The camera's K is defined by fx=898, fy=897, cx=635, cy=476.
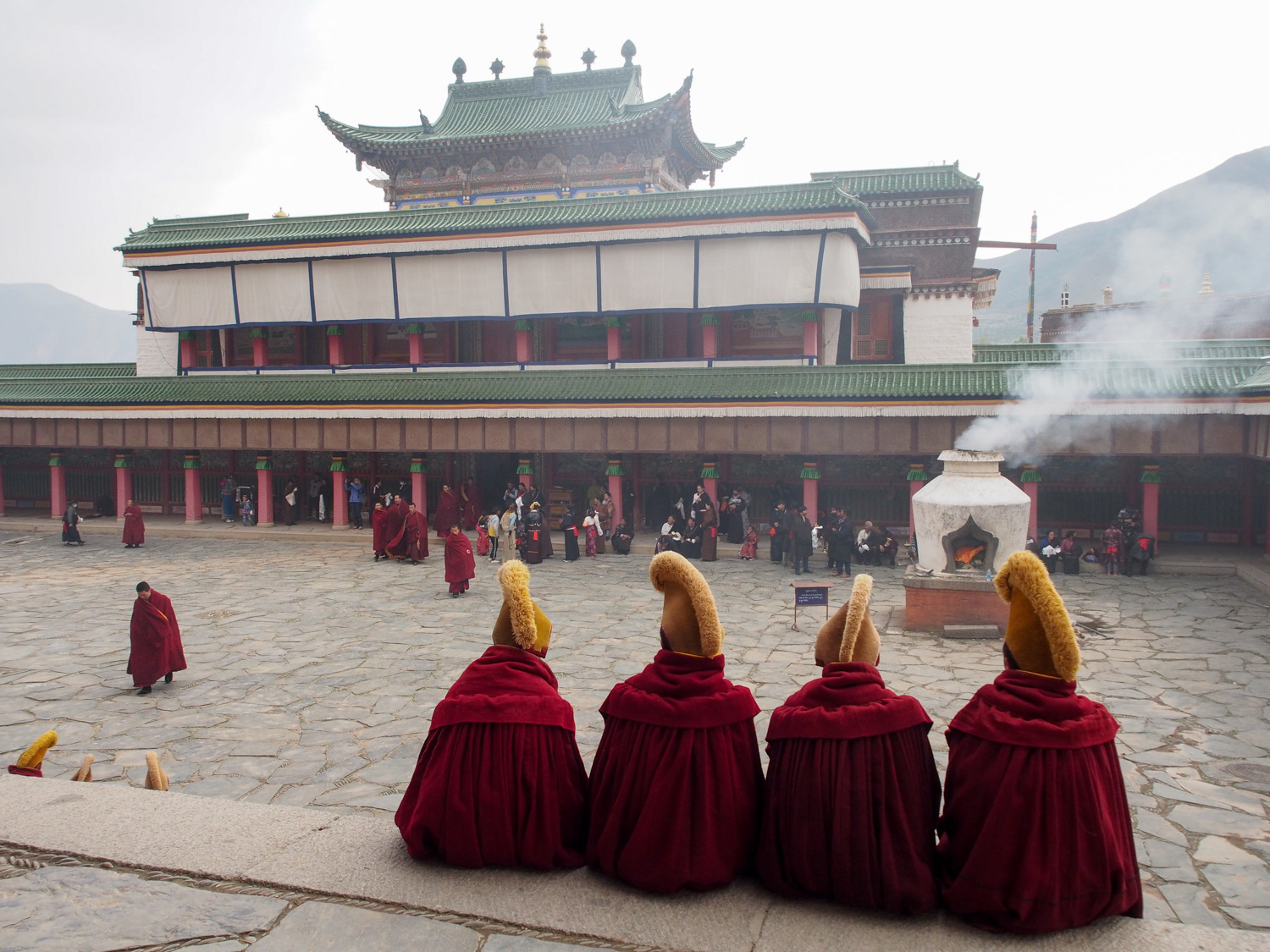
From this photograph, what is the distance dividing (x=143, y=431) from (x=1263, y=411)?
25.0m

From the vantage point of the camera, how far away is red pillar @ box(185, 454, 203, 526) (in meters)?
23.8

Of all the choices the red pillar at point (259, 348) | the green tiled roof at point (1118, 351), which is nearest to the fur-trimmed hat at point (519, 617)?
the green tiled roof at point (1118, 351)

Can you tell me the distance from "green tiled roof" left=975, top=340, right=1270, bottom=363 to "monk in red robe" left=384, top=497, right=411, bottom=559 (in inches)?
529

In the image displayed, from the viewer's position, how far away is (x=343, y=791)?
23.1ft

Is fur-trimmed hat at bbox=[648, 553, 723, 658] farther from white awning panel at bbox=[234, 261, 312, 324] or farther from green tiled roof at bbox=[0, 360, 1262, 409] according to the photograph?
white awning panel at bbox=[234, 261, 312, 324]

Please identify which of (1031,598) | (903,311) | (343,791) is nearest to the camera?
(1031,598)

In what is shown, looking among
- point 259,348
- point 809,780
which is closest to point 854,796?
point 809,780

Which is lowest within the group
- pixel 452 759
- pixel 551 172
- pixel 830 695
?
pixel 452 759

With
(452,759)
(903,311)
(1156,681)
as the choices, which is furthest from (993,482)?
(903,311)

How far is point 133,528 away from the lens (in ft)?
68.6

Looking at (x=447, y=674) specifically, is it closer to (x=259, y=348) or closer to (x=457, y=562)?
(x=457, y=562)

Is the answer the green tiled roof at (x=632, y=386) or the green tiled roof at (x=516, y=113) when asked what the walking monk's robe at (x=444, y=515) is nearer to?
the green tiled roof at (x=632, y=386)

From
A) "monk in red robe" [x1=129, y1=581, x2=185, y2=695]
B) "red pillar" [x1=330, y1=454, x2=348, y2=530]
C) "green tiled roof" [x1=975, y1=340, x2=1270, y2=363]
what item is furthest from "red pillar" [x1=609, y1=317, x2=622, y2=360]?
"monk in red robe" [x1=129, y1=581, x2=185, y2=695]

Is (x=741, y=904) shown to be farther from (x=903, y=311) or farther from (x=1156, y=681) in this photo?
(x=903, y=311)
